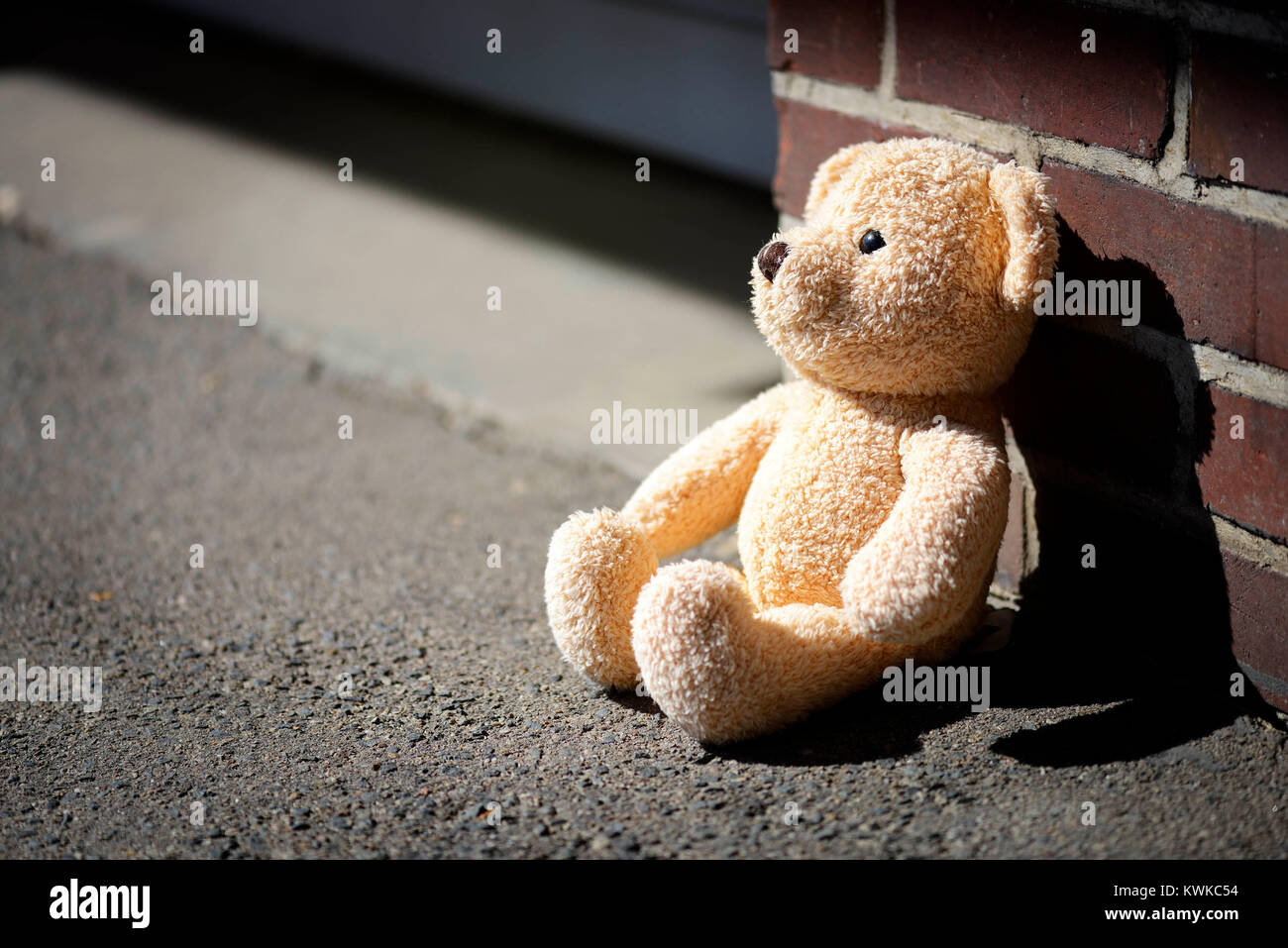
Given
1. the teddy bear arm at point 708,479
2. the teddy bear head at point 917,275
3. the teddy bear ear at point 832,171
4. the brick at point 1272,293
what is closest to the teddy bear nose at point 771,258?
the teddy bear head at point 917,275

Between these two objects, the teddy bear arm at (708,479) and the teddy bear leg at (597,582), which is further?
the teddy bear arm at (708,479)

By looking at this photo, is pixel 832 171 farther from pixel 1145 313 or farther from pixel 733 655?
pixel 733 655

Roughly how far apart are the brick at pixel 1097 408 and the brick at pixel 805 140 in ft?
1.84

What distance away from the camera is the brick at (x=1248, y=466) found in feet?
6.64

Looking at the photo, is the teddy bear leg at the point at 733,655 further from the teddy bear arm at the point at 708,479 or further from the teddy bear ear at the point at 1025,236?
the teddy bear ear at the point at 1025,236

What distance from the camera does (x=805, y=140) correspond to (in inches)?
107

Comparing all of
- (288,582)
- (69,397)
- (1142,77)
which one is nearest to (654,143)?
(69,397)

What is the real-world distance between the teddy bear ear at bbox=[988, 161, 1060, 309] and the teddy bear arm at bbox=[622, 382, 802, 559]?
0.49 metres

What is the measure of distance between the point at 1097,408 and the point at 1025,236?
41cm

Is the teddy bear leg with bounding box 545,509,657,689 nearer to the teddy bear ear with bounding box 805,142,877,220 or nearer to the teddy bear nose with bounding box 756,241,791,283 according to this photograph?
the teddy bear nose with bounding box 756,241,791,283

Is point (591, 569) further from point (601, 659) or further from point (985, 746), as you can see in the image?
point (985, 746)

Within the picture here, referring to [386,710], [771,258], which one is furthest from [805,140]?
[386,710]
